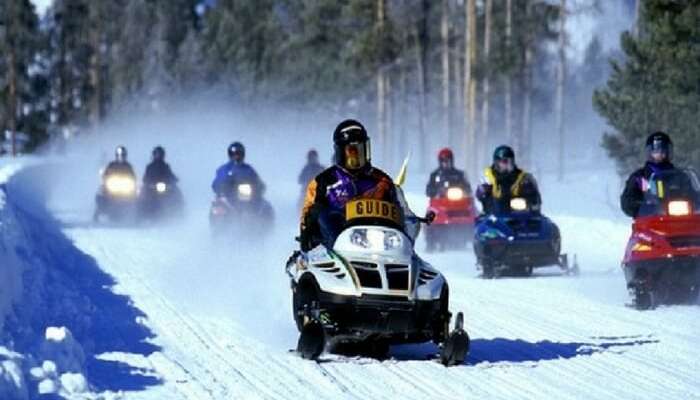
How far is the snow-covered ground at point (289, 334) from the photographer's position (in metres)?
9.78

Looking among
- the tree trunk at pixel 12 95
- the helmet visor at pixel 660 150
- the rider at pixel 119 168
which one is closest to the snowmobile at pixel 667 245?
the helmet visor at pixel 660 150

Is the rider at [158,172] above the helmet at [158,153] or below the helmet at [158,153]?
below

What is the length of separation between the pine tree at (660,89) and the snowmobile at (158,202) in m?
13.8

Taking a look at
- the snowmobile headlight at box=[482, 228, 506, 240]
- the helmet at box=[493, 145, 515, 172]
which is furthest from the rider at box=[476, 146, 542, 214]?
the snowmobile headlight at box=[482, 228, 506, 240]

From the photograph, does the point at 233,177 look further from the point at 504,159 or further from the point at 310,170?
the point at 310,170

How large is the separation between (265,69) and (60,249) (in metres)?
88.8

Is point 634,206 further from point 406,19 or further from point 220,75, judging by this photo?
point 220,75

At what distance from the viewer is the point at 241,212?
82.7ft

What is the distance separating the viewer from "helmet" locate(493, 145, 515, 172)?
20.6 m

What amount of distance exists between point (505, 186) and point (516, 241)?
1.01 m

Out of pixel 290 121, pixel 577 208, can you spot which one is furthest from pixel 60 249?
pixel 290 121

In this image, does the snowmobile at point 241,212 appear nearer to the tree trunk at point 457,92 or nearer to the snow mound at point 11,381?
the snow mound at point 11,381

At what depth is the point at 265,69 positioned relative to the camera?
111 metres

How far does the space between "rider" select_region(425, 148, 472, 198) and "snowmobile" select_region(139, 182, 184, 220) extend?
26.0 ft
